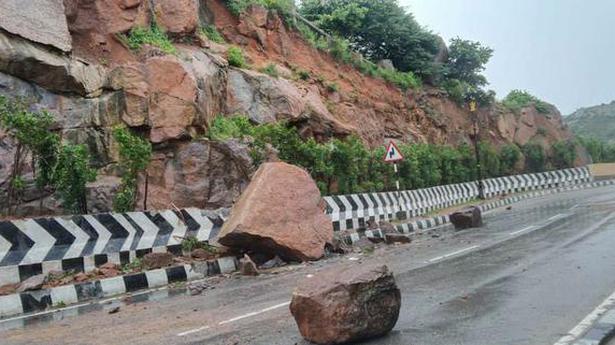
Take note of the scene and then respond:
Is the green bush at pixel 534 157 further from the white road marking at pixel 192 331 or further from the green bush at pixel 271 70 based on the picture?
the white road marking at pixel 192 331

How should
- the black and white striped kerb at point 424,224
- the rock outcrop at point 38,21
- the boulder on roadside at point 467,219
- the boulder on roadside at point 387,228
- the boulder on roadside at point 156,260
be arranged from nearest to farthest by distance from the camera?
1. the boulder on roadside at point 156,260
2. the rock outcrop at point 38,21
3. the black and white striped kerb at point 424,224
4. the boulder on roadside at point 387,228
5. the boulder on roadside at point 467,219

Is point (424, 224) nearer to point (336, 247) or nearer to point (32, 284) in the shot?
point (336, 247)

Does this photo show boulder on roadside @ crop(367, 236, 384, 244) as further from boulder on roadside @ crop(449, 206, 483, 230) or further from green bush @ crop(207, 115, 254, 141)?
green bush @ crop(207, 115, 254, 141)

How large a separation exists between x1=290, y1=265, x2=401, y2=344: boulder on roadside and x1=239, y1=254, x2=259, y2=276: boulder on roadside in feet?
18.2

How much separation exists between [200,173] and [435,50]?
2270 cm

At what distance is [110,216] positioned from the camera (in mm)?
11211

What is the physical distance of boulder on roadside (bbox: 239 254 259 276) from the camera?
1122 centimetres

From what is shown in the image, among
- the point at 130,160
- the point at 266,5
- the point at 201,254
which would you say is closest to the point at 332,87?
the point at 266,5

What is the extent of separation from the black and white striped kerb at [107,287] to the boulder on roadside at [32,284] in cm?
11

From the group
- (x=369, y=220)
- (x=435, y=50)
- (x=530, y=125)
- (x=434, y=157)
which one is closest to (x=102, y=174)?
(x=369, y=220)

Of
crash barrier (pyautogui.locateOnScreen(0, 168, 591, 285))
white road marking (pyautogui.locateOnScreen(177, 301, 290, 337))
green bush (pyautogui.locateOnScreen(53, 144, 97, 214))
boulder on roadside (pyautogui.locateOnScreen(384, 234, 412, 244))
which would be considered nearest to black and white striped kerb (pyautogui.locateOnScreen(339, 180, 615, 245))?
crash barrier (pyautogui.locateOnScreen(0, 168, 591, 285))

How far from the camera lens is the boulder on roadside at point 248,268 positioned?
11.2 m

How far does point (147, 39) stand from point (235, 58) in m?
3.63

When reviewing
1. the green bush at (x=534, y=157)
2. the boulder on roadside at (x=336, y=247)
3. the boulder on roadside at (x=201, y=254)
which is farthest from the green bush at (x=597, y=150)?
the boulder on roadside at (x=201, y=254)
